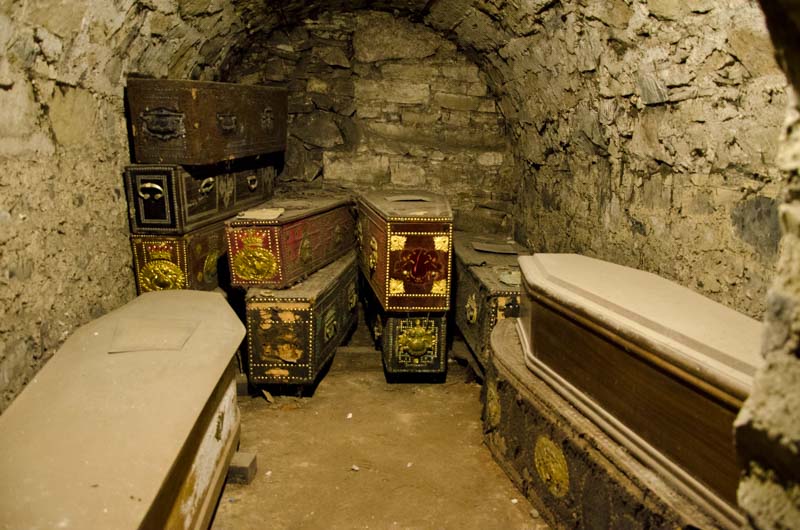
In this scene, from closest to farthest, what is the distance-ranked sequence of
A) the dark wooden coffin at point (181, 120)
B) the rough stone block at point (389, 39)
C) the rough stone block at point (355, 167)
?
1. the dark wooden coffin at point (181, 120)
2. the rough stone block at point (389, 39)
3. the rough stone block at point (355, 167)

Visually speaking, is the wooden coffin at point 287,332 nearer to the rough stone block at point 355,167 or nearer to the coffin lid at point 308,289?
the coffin lid at point 308,289

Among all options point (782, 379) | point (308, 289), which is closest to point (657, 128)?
point (782, 379)

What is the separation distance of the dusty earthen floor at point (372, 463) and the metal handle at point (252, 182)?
66.1 inches

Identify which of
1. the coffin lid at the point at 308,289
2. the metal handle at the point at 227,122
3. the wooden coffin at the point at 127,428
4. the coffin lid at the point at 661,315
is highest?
the metal handle at the point at 227,122

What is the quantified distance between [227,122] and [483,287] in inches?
81.2

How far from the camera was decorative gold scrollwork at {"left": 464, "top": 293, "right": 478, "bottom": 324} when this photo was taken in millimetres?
3729

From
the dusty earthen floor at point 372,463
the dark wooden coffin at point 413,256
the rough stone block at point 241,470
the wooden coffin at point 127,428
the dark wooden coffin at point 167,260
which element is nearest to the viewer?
the wooden coffin at point 127,428

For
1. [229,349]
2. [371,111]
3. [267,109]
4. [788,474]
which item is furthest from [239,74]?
[788,474]

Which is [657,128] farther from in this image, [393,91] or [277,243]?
[393,91]

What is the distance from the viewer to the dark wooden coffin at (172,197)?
10.8 feet

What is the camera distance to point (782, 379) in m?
0.79

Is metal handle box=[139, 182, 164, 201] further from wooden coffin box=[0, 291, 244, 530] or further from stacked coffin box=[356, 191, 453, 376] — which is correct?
A: stacked coffin box=[356, 191, 453, 376]

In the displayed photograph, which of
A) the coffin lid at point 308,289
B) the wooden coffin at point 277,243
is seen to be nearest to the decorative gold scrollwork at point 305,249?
the wooden coffin at point 277,243

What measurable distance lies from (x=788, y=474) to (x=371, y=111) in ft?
15.4
